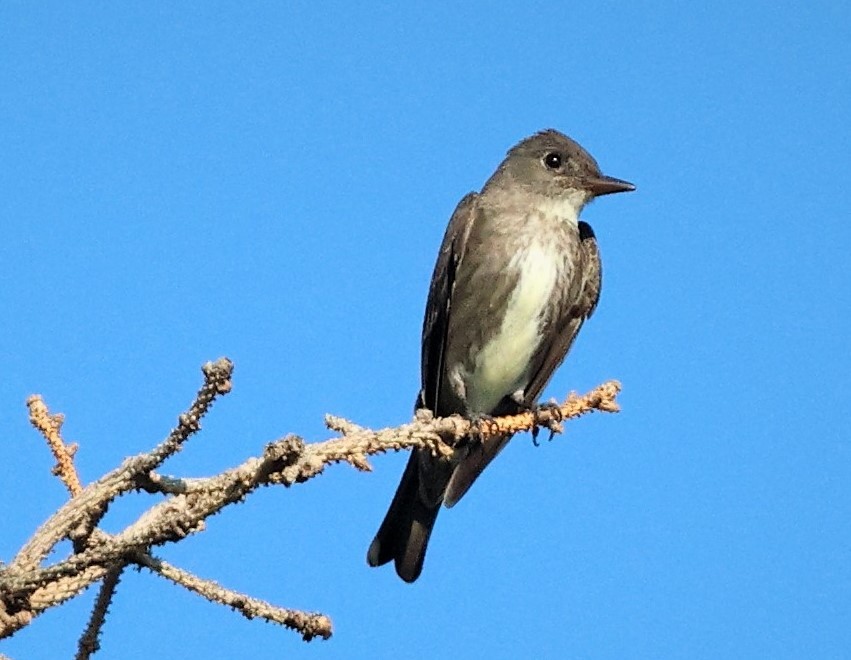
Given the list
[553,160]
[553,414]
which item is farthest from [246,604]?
[553,160]

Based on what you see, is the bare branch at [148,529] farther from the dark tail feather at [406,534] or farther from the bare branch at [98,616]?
the dark tail feather at [406,534]

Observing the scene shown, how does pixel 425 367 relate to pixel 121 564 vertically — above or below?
above

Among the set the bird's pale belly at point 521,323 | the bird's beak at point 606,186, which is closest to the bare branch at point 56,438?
the bird's pale belly at point 521,323

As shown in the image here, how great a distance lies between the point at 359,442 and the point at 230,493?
1.71 feet

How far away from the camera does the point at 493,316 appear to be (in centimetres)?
625

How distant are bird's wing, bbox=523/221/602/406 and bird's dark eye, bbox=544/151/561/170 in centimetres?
52

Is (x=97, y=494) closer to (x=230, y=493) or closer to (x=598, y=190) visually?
(x=230, y=493)

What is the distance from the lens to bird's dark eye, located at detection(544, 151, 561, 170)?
687cm

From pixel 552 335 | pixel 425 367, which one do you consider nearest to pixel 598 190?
pixel 552 335

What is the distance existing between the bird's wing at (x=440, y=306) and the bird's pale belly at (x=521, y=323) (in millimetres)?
218

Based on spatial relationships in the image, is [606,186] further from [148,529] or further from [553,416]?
[148,529]

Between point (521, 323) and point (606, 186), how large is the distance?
1045 mm

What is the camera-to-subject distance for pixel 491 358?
6.33 meters

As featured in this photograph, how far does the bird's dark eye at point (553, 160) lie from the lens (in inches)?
271
